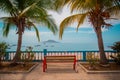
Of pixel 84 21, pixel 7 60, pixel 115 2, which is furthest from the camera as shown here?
pixel 7 60

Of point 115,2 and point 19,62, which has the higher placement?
point 115,2

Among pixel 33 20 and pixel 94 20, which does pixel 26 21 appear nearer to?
pixel 33 20

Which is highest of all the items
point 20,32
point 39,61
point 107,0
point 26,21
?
point 107,0

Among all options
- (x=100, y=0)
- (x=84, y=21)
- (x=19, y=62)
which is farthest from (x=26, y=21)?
(x=100, y=0)

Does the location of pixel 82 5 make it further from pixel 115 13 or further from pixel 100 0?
pixel 115 13

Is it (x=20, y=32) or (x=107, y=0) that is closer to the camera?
(x=107, y=0)

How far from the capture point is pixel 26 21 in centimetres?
1206

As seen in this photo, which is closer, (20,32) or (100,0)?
(100,0)

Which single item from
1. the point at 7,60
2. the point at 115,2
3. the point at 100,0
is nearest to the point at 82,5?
the point at 100,0

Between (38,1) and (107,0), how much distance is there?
4120 mm

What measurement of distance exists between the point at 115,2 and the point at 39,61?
22.1ft

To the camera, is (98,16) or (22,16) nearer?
(98,16)

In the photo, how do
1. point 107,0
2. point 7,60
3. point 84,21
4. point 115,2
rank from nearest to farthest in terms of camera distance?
point 107,0, point 115,2, point 84,21, point 7,60

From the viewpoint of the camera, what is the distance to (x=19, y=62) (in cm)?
1220
